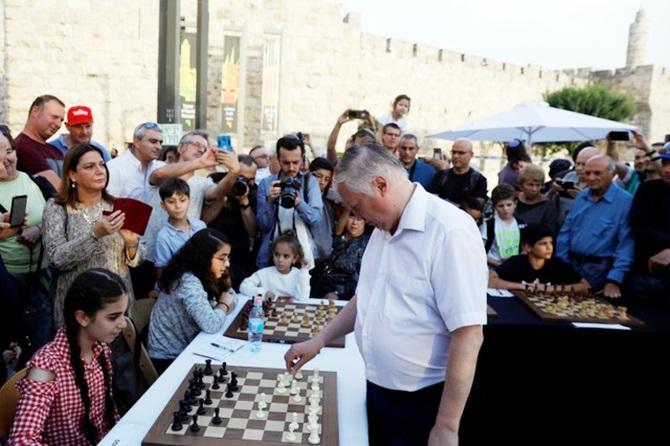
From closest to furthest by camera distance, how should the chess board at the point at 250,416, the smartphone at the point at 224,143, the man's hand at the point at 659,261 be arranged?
1. the chess board at the point at 250,416
2. the man's hand at the point at 659,261
3. the smartphone at the point at 224,143

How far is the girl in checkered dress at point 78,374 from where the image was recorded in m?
1.86

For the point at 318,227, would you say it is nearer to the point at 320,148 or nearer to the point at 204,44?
the point at 204,44

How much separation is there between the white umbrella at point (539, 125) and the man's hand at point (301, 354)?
541 cm

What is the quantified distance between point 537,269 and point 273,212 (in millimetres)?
1904

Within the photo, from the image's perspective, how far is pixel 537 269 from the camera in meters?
3.79

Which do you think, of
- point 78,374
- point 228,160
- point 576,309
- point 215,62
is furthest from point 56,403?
point 215,62

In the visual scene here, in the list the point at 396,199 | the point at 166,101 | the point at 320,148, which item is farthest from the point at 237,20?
the point at 396,199

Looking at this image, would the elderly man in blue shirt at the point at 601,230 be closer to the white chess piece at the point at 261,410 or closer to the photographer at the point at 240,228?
the photographer at the point at 240,228

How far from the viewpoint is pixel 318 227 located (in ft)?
13.2

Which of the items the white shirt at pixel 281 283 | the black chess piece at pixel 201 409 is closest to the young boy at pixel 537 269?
the white shirt at pixel 281 283

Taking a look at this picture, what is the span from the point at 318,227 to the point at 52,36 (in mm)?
10948

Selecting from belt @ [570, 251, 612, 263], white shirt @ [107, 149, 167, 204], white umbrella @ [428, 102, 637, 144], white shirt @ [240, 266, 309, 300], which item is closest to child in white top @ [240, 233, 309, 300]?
white shirt @ [240, 266, 309, 300]

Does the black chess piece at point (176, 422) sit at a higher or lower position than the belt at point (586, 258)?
lower

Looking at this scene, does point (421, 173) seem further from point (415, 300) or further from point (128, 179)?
point (415, 300)
